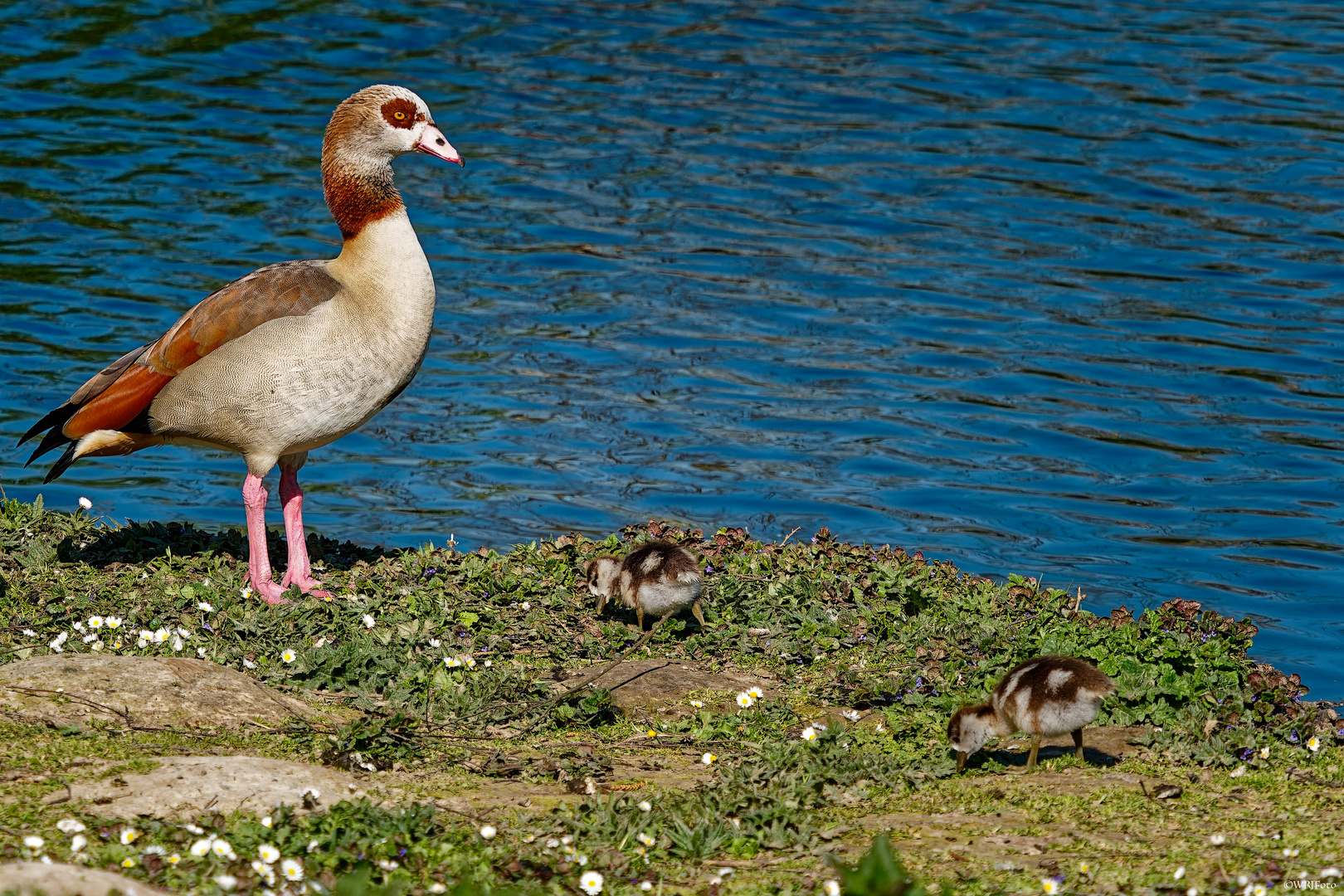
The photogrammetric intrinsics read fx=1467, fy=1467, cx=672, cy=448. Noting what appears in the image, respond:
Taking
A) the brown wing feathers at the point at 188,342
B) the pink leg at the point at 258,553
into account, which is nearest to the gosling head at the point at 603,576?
the pink leg at the point at 258,553

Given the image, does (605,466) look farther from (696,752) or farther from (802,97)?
(802,97)

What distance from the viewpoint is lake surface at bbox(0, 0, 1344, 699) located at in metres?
12.2

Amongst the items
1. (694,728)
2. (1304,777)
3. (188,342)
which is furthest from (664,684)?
(188,342)

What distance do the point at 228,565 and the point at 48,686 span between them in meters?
2.29

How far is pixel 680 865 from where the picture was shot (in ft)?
18.1

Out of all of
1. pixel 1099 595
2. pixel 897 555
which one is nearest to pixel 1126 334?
pixel 1099 595

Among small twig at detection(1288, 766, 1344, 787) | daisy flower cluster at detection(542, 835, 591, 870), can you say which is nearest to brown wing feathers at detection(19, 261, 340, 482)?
daisy flower cluster at detection(542, 835, 591, 870)

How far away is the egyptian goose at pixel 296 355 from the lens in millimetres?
8258

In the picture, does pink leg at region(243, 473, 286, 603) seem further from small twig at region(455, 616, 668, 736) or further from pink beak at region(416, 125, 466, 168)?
pink beak at region(416, 125, 466, 168)

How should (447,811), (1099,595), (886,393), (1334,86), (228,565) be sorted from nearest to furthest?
1. (447,811)
2. (228,565)
3. (1099,595)
4. (886,393)
5. (1334,86)

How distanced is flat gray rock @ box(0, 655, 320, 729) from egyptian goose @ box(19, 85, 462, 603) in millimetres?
1373

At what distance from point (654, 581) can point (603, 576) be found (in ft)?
1.83

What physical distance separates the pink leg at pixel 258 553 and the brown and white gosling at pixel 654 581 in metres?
1.81

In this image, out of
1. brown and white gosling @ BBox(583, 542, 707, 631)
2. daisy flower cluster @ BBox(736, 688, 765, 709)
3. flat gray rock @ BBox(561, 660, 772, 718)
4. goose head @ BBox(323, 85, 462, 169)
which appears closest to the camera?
daisy flower cluster @ BBox(736, 688, 765, 709)
